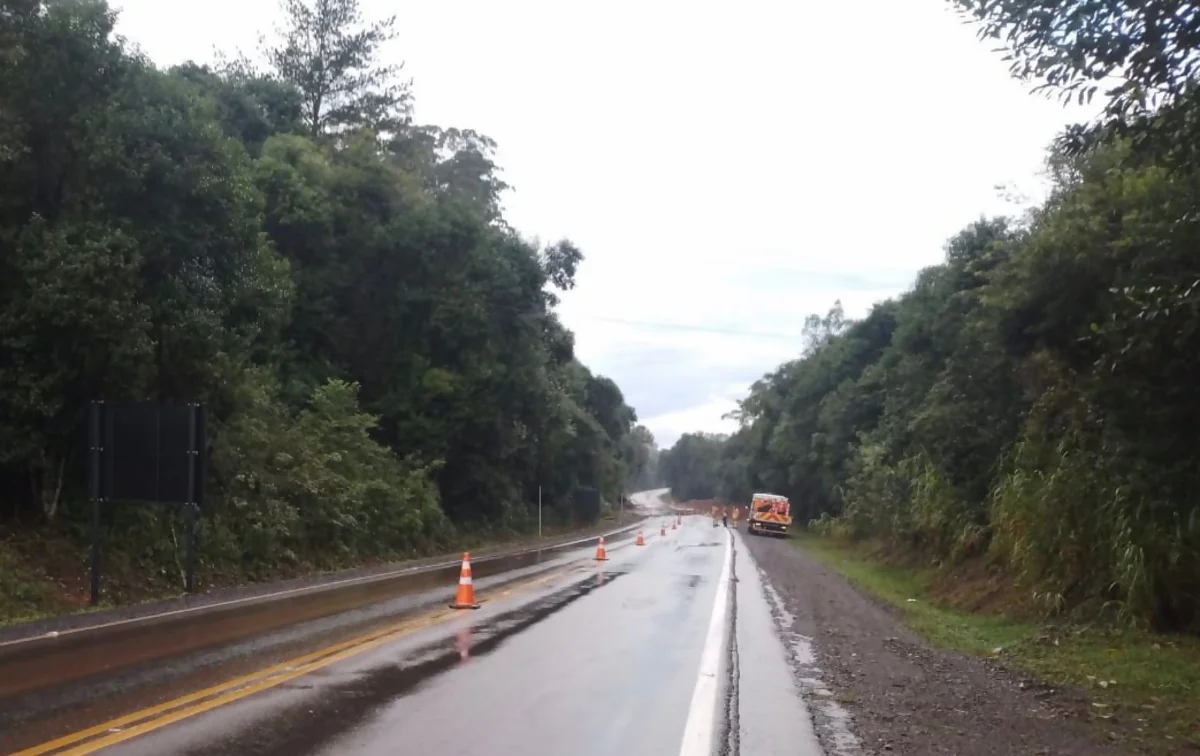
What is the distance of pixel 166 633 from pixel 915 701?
Answer: 8635 millimetres

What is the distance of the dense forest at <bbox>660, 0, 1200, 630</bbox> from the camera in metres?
7.94

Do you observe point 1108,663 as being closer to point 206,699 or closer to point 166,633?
point 206,699

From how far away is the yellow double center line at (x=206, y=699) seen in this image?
7273mm

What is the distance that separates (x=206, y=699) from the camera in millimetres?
8875

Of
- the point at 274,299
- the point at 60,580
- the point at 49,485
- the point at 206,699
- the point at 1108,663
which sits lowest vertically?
the point at 1108,663

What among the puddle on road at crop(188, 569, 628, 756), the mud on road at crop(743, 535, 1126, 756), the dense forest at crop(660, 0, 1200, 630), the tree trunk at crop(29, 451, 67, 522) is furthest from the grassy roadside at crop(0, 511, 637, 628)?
the dense forest at crop(660, 0, 1200, 630)

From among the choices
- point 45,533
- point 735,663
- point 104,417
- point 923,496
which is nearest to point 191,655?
point 735,663

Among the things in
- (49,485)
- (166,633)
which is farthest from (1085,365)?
(49,485)

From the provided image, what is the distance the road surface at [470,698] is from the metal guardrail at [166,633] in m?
0.85

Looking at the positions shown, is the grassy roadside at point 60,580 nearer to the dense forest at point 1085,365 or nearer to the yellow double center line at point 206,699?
the yellow double center line at point 206,699

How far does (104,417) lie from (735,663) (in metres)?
11.7

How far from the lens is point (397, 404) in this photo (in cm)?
4044

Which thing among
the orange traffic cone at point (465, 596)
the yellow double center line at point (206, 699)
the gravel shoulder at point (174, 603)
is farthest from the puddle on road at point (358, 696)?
the gravel shoulder at point (174, 603)

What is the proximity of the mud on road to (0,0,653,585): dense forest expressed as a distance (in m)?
12.3
